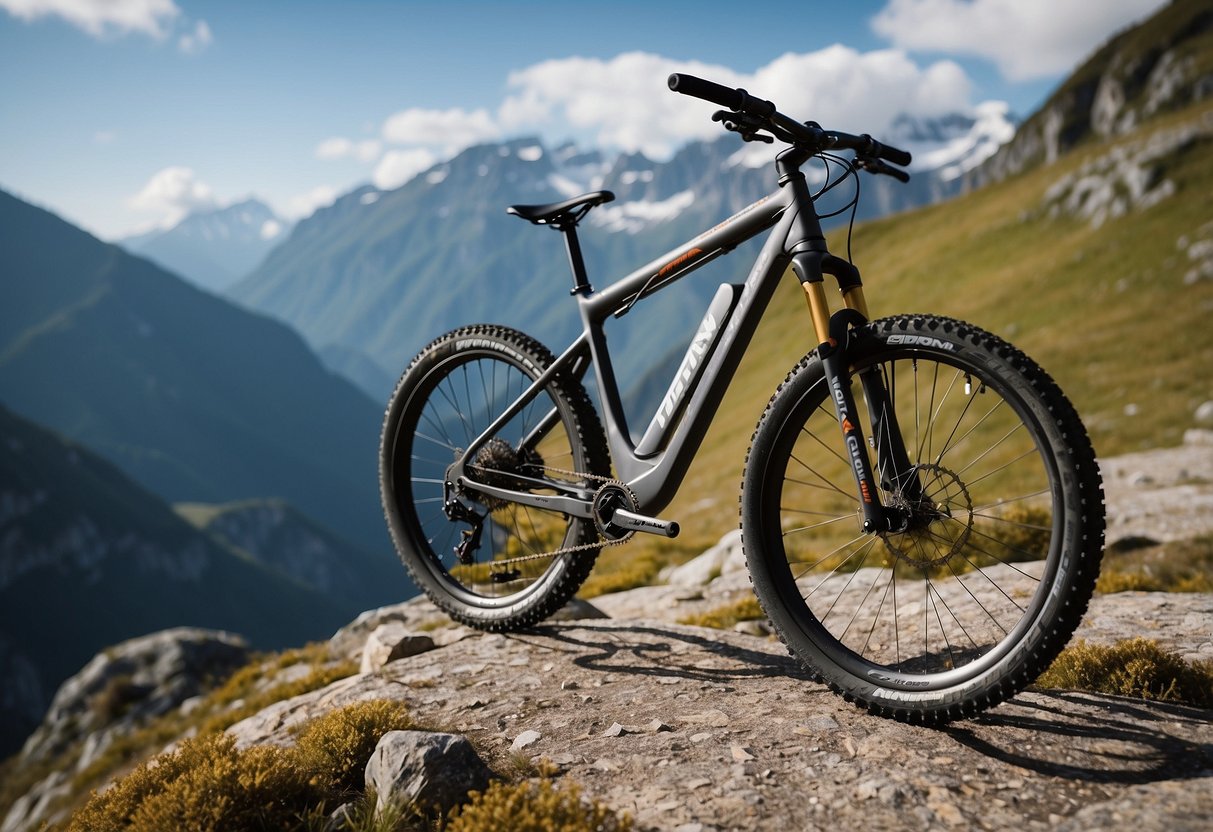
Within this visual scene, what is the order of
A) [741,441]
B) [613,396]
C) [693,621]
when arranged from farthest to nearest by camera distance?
[741,441], [693,621], [613,396]

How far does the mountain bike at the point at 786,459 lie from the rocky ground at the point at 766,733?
0.99 ft

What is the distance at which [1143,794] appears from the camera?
2.89m

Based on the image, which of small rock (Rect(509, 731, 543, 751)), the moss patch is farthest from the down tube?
the moss patch

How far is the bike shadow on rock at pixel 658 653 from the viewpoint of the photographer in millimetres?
4773

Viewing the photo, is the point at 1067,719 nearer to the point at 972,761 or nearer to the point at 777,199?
the point at 972,761

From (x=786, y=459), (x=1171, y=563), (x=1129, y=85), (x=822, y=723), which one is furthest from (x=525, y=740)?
(x=1129, y=85)

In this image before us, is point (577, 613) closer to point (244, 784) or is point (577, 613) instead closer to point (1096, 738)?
point (244, 784)

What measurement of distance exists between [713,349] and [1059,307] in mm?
39901

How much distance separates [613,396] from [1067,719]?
3.19 m

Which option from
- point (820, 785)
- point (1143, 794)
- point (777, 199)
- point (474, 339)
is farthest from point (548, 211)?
point (1143, 794)

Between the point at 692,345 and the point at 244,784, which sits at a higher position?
the point at 692,345

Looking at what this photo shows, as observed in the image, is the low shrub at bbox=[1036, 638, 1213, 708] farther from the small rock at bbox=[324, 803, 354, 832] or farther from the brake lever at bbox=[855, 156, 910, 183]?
the small rock at bbox=[324, 803, 354, 832]

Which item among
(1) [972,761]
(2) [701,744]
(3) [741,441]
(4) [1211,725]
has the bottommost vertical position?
(2) [701,744]

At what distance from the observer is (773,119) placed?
4066 mm
